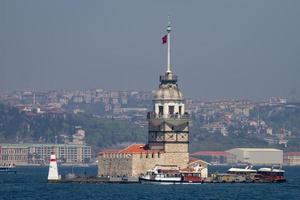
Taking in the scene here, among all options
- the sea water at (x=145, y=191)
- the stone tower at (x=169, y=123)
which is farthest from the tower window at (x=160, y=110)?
the sea water at (x=145, y=191)

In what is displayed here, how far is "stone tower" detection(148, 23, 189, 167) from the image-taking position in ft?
391

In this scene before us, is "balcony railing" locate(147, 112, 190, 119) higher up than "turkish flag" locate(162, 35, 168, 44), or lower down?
lower down

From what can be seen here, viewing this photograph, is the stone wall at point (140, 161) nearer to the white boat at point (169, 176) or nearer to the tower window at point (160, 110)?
the white boat at point (169, 176)

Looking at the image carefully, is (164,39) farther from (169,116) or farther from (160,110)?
(169,116)

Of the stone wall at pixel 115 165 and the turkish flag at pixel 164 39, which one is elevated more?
the turkish flag at pixel 164 39

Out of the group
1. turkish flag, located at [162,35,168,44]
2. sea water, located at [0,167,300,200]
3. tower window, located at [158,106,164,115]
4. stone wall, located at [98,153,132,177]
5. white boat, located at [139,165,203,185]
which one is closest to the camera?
sea water, located at [0,167,300,200]

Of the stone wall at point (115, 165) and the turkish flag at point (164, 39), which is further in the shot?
the turkish flag at point (164, 39)

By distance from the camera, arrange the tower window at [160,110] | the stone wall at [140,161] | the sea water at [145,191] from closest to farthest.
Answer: the sea water at [145,191] → the stone wall at [140,161] → the tower window at [160,110]

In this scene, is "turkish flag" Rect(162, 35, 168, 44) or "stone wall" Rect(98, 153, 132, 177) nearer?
"stone wall" Rect(98, 153, 132, 177)

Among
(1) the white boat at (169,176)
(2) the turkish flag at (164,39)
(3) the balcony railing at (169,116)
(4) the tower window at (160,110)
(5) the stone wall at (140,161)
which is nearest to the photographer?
(1) the white boat at (169,176)

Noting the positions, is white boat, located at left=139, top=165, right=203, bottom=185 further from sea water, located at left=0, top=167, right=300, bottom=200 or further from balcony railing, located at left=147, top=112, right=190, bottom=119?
balcony railing, located at left=147, top=112, right=190, bottom=119

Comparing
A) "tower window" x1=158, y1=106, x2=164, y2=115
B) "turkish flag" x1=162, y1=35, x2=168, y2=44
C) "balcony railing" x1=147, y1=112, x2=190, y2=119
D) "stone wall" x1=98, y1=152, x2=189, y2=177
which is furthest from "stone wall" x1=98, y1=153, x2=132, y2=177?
"turkish flag" x1=162, y1=35, x2=168, y2=44

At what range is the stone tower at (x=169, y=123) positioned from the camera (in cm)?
11919

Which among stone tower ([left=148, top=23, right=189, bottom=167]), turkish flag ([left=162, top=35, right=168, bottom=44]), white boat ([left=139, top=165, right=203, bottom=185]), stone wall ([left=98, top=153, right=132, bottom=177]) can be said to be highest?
turkish flag ([left=162, top=35, right=168, bottom=44])
